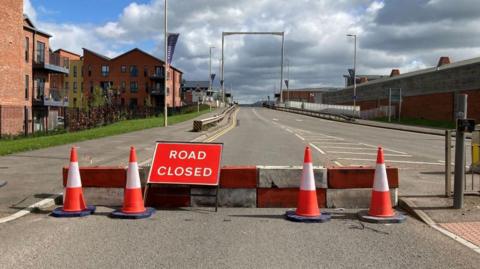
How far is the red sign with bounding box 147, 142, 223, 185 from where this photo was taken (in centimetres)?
859

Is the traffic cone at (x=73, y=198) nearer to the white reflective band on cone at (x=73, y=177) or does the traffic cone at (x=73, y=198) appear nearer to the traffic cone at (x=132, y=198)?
the white reflective band on cone at (x=73, y=177)

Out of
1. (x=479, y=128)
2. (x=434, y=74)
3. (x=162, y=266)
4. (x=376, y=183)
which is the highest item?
(x=434, y=74)

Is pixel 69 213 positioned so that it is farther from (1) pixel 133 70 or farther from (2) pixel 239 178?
(1) pixel 133 70

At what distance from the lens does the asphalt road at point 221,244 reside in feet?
18.5

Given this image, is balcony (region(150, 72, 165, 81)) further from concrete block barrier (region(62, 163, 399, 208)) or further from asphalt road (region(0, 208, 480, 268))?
asphalt road (region(0, 208, 480, 268))

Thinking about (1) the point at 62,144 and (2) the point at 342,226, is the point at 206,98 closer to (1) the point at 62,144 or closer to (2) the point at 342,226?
(1) the point at 62,144

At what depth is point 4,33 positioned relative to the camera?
38.1 meters

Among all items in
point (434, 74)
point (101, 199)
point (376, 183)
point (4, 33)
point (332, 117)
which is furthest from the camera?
point (332, 117)

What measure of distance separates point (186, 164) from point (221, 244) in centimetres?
261

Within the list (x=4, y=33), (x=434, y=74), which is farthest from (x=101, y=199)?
(x=434, y=74)

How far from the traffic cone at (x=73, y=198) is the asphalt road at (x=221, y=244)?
0.20 m

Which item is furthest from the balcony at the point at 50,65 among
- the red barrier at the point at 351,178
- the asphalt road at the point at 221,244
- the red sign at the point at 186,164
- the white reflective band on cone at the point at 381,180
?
the white reflective band on cone at the point at 381,180

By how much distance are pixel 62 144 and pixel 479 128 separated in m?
15.3

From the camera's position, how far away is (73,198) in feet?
26.5
